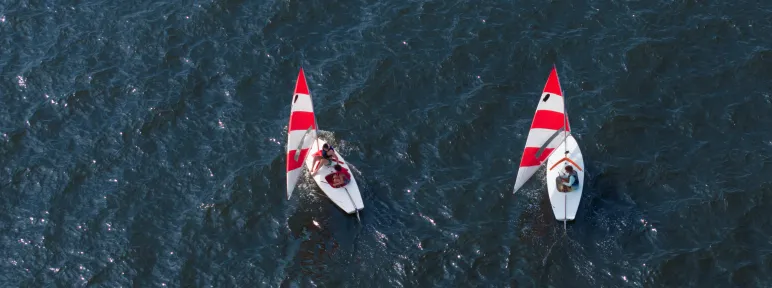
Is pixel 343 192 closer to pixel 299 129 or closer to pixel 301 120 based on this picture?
pixel 299 129

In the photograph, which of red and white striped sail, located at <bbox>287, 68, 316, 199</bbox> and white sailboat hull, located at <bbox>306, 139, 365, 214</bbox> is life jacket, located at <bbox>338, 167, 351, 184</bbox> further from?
red and white striped sail, located at <bbox>287, 68, 316, 199</bbox>

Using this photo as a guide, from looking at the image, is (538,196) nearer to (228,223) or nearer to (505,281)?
(505,281)

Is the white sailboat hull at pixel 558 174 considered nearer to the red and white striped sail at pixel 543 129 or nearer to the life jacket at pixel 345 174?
the red and white striped sail at pixel 543 129

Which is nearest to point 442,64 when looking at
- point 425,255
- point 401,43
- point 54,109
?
point 401,43

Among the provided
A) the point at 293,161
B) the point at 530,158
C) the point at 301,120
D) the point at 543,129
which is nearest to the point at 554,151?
the point at 543,129

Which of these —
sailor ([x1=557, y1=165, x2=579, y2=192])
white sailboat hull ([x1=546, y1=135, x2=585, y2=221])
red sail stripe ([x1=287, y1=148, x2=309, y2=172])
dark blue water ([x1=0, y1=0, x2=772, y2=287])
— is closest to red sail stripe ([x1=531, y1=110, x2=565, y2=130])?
white sailboat hull ([x1=546, y1=135, x2=585, y2=221])
